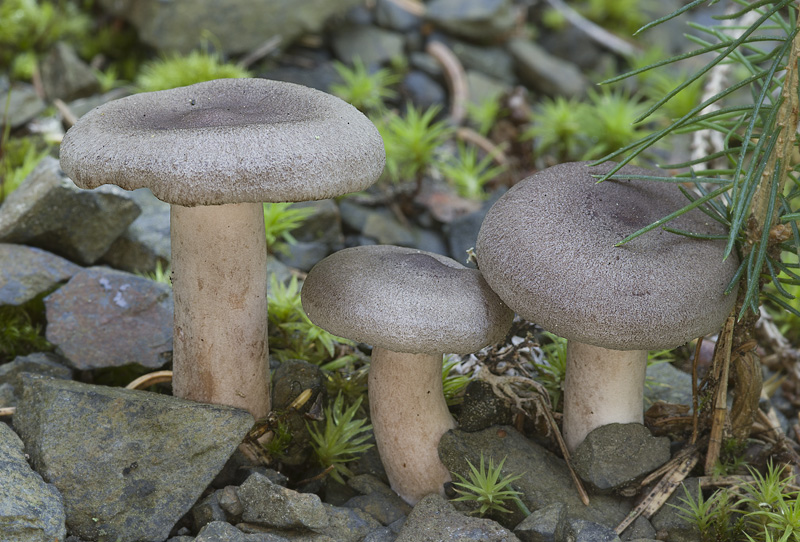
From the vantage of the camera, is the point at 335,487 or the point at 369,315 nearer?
the point at 369,315

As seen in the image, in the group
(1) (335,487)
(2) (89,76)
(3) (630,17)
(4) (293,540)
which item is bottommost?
(1) (335,487)

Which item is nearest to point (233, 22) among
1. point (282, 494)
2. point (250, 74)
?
point (250, 74)

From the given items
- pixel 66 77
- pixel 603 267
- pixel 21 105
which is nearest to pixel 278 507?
pixel 603 267

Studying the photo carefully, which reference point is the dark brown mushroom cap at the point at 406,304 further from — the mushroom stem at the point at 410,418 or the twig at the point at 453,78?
the twig at the point at 453,78

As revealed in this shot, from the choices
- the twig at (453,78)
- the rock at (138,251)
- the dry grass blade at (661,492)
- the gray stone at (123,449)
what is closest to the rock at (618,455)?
the dry grass blade at (661,492)

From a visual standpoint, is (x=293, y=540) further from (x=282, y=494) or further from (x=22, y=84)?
(x=22, y=84)

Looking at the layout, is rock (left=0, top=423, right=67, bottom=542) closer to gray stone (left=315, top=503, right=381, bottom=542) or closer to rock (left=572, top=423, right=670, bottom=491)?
gray stone (left=315, top=503, right=381, bottom=542)

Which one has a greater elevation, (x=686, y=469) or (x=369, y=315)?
(x=369, y=315)
